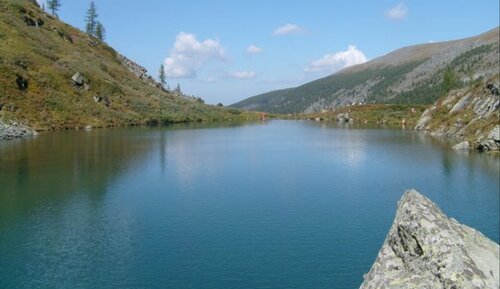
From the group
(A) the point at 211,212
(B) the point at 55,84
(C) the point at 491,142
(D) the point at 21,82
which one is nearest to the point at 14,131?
(D) the point at 21,82

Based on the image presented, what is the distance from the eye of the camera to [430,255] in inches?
714

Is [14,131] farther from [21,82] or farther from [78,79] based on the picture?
[78,79]

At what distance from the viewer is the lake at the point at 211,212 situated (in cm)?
3177

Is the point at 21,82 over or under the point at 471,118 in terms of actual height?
over

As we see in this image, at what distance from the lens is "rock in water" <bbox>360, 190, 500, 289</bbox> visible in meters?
16.8

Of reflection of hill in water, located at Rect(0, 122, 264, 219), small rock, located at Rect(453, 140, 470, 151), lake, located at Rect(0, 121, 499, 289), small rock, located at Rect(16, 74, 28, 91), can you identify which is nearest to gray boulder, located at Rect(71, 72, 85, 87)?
small rock, located at Rect(16, 74, 28, 91)

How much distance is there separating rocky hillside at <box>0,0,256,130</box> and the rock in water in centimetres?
11206

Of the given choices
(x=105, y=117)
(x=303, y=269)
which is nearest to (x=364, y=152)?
(x=303, y=269)

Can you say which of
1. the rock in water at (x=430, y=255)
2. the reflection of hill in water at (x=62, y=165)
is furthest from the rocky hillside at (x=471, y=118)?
the rock in water at (x=430, y=255)

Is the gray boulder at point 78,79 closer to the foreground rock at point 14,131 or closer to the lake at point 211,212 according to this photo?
the foreground rock at point 14,131

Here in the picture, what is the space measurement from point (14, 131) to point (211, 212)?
265 ft

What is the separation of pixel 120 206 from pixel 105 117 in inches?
4336

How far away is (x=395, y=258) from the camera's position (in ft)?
65.7

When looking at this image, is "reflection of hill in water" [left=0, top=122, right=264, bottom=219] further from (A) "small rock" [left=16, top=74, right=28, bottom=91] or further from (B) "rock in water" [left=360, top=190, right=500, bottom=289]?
(B) "rock in water" [left=360, top=190, right=500, bottom=289]
